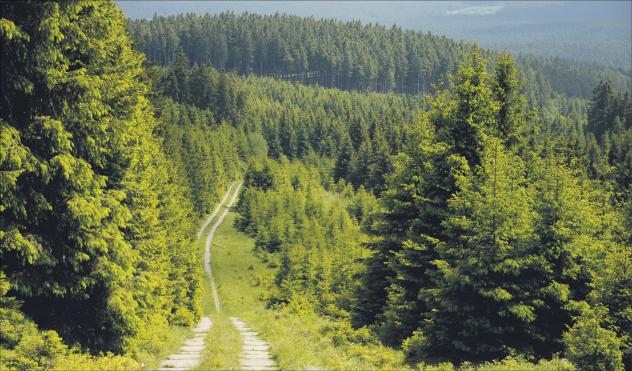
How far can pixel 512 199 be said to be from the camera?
1988 centimetres

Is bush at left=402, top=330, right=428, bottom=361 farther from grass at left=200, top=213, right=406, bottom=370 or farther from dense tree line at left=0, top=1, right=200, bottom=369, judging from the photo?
dense tree line at left=0, top=1, right=200, bottom=369

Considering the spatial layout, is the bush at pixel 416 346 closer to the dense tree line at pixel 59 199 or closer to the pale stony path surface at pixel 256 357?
the pale stony path surface at pixel 256 357

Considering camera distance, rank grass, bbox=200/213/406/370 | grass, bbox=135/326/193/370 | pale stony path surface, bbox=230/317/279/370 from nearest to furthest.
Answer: grass, bbox=200/213/406/370 → pale stony path surface, bbox=230/317/279/370 → grass, bbox=135/326/193/370

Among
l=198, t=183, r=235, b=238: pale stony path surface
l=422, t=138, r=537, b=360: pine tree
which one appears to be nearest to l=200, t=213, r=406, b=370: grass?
l=422, t=138, r=537, b=360: pine tree

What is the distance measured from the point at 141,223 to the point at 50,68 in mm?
10090

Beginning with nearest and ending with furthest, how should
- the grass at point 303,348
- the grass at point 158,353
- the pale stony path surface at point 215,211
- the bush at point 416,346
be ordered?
1. the grass at point 303,348
2. the grass at point 158,353
3. the bush at point 416,346
4. the pale stony path surface at point 215,211

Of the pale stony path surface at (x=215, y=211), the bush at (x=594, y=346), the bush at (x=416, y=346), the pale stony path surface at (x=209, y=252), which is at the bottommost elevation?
the pale stony path surface at (x=209, y=252)

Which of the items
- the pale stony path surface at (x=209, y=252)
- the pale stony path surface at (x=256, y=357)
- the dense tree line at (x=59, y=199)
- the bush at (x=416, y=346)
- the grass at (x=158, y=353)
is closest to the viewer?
the dense tree line at (x=59, y=199)

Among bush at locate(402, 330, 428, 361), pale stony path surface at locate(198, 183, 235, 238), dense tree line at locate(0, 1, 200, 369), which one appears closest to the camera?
dense tree line at locate(0, 1, 200, 369)

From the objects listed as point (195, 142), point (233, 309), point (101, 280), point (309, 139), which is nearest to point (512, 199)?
point (101, 280)

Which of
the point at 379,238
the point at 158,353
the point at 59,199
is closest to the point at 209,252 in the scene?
the point at 379,238

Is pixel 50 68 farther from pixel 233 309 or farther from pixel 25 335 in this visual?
pixel 233 309

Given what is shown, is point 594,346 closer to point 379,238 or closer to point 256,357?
point 256,357

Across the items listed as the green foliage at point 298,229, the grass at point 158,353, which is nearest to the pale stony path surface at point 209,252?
the green foliage at point 298,229
